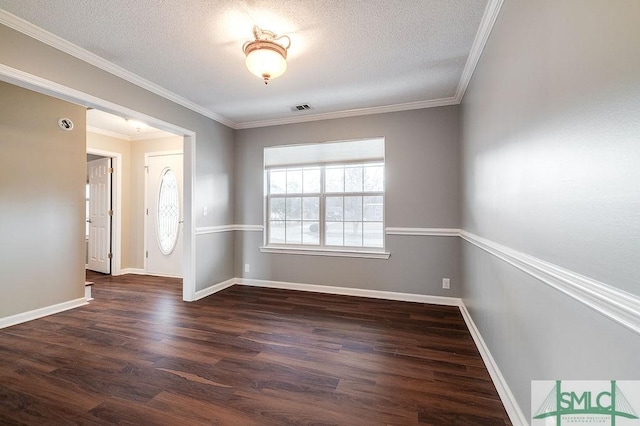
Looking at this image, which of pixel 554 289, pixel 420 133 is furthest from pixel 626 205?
pixel 420 133

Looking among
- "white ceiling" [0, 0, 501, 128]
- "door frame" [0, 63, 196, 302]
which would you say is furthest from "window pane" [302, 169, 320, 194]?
"door frame" [0, 63, 196, 302]

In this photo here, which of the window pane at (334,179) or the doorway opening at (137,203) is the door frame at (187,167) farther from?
the window pane at (334,179)

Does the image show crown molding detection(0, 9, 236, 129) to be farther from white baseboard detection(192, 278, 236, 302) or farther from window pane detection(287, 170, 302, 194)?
white baseboard detection(192, 278, 236, 302)

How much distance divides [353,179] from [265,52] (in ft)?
7.02

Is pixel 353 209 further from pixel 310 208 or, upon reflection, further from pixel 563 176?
pixel 563 176

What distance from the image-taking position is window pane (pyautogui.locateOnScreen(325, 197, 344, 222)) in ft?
12.8

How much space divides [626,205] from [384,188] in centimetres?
298

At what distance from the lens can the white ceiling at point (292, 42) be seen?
1869mm

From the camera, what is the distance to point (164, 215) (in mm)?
4996

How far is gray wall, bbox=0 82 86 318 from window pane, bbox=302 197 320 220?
9.54 ft

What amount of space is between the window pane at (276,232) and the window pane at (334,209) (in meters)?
0.79

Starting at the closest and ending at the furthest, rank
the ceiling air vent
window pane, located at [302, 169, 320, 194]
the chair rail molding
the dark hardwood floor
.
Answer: the chair rail molding → the dark hardwood floor → the ceiling air vent → window pane, located at [302, 169, 320, 194]

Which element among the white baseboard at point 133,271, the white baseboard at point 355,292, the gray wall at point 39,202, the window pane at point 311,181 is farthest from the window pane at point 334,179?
the white baseboard at point 133,271

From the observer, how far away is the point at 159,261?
16.4 ft
